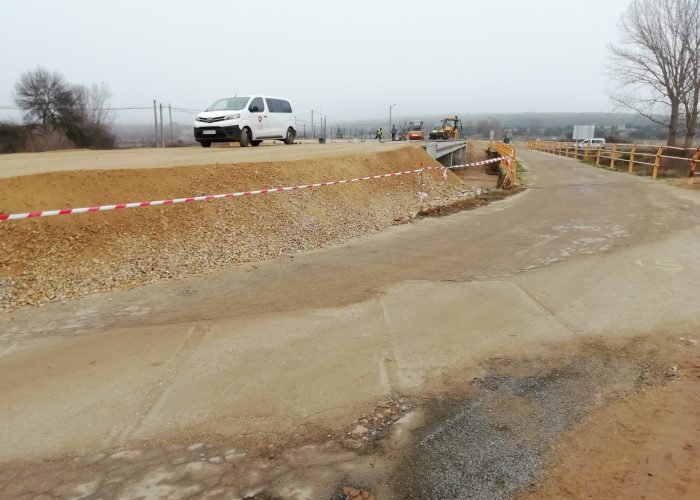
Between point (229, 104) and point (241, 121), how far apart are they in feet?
3.23

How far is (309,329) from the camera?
5.07 m

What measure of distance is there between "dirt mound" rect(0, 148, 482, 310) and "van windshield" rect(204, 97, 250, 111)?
6.18 meters

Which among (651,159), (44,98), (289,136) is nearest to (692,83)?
(651,159)

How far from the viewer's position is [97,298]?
613cm

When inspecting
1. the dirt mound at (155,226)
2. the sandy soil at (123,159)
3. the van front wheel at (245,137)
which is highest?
the van front wheel at (245,137)

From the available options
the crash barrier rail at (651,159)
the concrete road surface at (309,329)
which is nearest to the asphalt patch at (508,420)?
the concrete road surface at (309,329)

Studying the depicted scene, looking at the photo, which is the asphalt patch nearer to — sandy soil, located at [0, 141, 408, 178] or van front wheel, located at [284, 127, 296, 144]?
sandy soil, located at [0, 141, 408, 178]

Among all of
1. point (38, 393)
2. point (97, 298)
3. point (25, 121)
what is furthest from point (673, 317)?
point (25, 121)

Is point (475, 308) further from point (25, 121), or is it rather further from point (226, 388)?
point (25, 121)

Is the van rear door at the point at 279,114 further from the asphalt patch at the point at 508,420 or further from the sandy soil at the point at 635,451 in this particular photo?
the sandy soil at the point at 635,451

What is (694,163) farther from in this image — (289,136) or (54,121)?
(54,121)

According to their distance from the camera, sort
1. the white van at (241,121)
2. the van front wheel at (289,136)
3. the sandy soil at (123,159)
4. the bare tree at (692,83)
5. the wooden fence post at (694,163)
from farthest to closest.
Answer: the bare tree at (692,83) → the van front wheel at (289,136) → the white van at (241,121) → the wooden fence post at (694,163) → the sandy soil at (123,159)

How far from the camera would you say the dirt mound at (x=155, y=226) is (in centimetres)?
658

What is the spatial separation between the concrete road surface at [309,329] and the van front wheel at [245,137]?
31.7 ft
